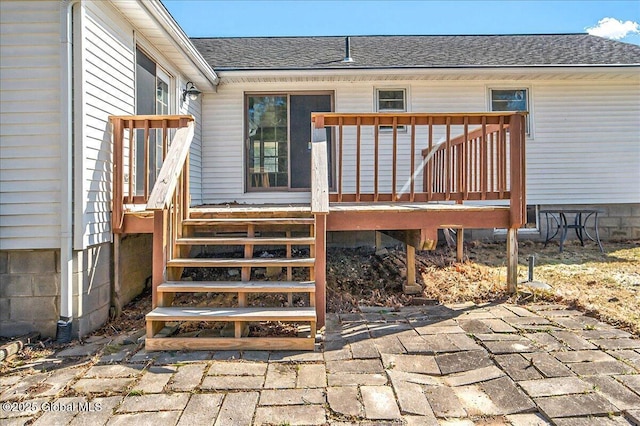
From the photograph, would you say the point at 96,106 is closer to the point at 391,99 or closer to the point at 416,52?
the point at 391,99

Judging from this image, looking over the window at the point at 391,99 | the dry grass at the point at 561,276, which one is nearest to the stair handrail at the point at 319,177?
the dry grass at the point at 561,276

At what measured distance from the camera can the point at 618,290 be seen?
412cm

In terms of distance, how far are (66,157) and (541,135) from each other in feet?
22.8

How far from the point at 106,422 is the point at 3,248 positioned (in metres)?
2.03

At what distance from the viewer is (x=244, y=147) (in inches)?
260

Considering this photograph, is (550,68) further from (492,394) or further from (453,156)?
(492,394)

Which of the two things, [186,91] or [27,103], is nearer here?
[27,103]

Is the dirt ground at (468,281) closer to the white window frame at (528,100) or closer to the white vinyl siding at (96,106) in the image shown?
the white vinyl siding at (96,106)

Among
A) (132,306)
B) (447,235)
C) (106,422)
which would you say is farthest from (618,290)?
(132,306)

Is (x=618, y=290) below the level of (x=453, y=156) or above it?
below

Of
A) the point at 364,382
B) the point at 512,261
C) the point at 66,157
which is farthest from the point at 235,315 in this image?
the point at 512,261

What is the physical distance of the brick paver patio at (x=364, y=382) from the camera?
6.32 ft

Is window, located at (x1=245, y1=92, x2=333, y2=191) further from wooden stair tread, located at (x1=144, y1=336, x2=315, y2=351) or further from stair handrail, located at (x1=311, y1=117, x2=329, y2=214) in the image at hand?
wooden stair tread, located at (x1=144, y1=336, x2=315, y2=351)

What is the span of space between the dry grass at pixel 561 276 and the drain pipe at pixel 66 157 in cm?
345
